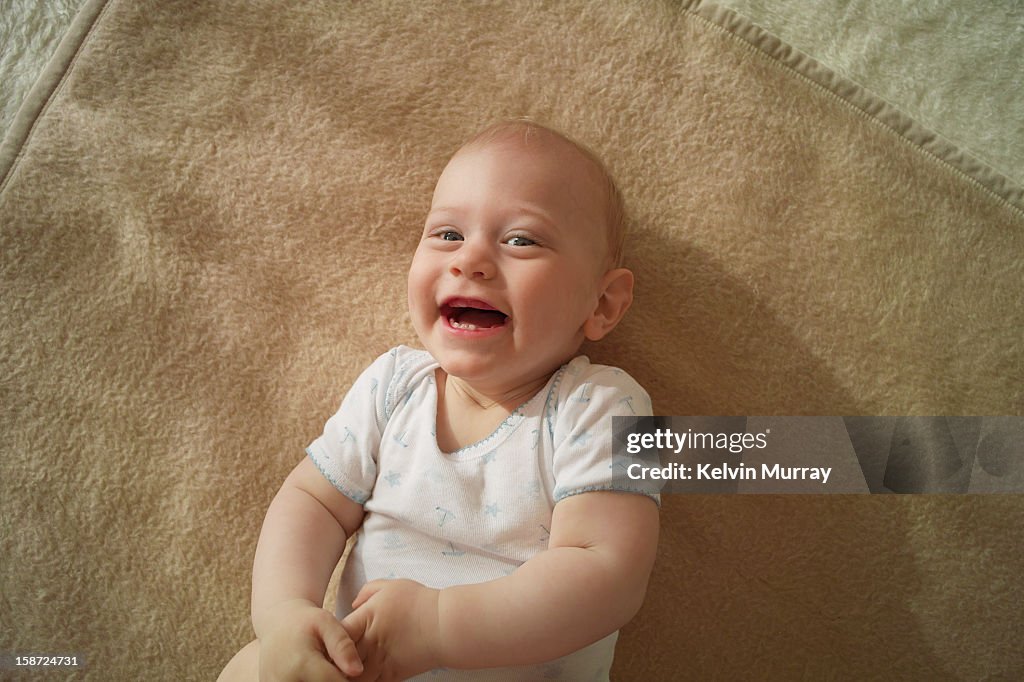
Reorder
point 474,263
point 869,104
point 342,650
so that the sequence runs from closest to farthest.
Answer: point 342,650 → point 474,263 → point 869,104

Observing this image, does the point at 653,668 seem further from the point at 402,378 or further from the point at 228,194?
the point at 228,194

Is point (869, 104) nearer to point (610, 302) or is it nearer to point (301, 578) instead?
point (610, 302)

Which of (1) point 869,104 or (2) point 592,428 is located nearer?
(2) point 592,428

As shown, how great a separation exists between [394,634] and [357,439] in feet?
0.79

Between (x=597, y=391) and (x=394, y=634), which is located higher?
(x=597, y=391)

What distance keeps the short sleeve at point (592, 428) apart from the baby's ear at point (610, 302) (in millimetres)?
46

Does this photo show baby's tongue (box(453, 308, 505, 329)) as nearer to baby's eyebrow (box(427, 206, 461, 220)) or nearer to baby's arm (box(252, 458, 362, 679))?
baby's eyebrow (box(427, 206, 461, 220))

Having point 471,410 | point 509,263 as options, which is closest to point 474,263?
point 509,263

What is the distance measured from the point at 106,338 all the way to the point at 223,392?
0.54 ft

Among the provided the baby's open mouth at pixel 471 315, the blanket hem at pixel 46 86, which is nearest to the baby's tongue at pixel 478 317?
the baby's open mouth at pixel 471 315

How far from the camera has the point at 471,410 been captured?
841 millimetres

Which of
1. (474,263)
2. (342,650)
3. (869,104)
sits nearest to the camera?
(342,650)

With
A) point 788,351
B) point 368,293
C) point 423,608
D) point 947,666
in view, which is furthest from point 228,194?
point 947,666

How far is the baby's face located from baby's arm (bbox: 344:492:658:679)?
198mm
